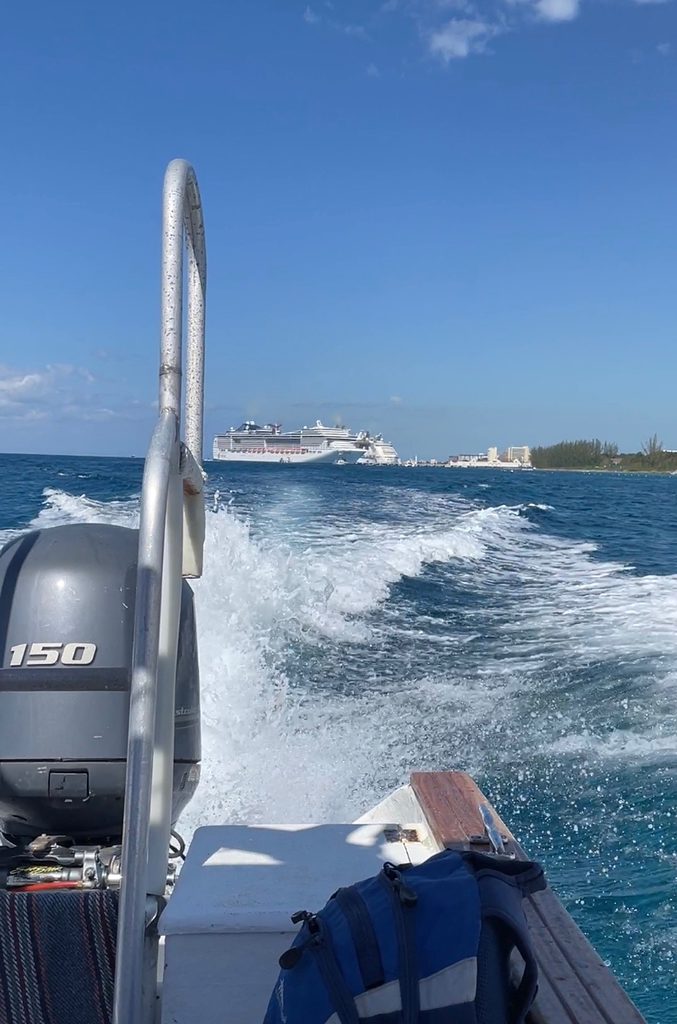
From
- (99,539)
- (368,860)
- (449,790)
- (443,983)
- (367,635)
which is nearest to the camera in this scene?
(443,983)

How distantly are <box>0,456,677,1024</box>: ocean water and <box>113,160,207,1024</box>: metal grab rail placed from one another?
148 cm

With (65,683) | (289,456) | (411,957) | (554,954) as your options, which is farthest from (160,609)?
(289,456)

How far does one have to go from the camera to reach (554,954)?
153 centimetres

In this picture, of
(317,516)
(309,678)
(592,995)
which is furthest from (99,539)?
(317,516)

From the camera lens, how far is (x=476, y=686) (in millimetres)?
4836

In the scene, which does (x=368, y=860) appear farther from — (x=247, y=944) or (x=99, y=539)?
(x=99, y=539)

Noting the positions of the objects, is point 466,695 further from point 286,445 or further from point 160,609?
point 286,445

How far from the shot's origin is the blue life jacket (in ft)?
3.51

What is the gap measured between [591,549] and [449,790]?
922 cm

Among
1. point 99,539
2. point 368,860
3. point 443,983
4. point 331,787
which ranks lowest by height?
point 331,787

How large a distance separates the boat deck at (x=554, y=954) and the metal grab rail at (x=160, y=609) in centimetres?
60

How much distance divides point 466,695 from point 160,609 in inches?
140

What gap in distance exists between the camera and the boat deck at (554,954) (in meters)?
1.37

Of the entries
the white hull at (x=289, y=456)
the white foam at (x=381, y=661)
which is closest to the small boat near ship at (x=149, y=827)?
the white foam at (x=381, y=661)
